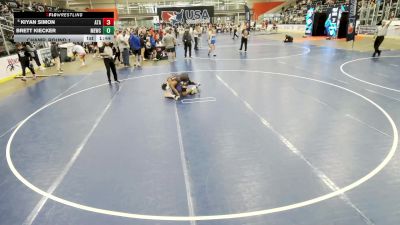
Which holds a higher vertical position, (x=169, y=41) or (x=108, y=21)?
(x=108, y=21)

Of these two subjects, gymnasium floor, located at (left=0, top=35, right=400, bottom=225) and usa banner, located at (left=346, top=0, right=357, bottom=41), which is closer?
gymnasium floor, located at (left=0, top=35, right=400, bottom=225)

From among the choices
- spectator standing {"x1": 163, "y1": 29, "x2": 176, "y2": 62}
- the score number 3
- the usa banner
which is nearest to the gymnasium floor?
the score number 3

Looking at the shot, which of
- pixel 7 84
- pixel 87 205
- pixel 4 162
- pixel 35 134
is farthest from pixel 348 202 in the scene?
pixel 7 84

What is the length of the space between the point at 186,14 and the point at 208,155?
122 feet

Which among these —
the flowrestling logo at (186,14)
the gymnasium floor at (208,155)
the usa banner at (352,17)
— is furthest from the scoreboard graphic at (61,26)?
the flowrestling logo at (186,14)

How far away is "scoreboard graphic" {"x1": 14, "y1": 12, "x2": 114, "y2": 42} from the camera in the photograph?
514 inches

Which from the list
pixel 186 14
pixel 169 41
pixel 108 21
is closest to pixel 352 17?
pixel 169 41

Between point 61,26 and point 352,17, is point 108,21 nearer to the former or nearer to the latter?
point 61,26

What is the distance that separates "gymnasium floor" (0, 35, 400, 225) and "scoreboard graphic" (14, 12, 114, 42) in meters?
3.43

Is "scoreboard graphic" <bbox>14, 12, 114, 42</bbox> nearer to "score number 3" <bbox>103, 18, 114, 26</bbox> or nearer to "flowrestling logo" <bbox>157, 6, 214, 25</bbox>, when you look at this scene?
"score number 3" <bbox>103, 18, 114, 26</bbox>

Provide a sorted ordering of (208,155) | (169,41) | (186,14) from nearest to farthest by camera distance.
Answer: (208,155), (169,41), (186,14)

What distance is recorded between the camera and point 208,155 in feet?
19.2

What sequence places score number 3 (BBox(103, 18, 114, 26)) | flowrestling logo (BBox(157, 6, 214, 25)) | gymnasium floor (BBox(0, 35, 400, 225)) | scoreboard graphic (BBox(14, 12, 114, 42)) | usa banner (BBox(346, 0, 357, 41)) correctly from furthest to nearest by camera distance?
flowrestling logo (BBox(157, 6, 214, 25)) → usa banner (BBox(346, 0, 357, 41)) → score number 3 (BBox(103, 18, 114, 26)) → scoreboard graphic (BBox(14, 12, 114, 42)) → gymnasium floor (BBox(0, 35, 400, 225))

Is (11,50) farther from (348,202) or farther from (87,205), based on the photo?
(348,202)
